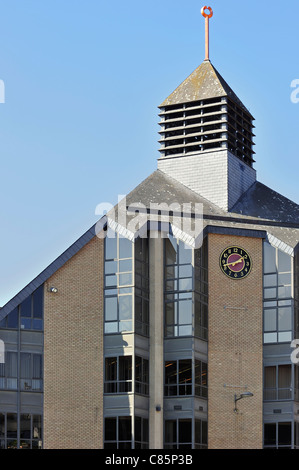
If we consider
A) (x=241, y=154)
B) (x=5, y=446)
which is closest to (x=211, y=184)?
(x=241, y=154)

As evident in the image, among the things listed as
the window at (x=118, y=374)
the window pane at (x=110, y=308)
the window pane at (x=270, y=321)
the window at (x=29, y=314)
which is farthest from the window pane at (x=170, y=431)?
the window at (x=29, y=314)

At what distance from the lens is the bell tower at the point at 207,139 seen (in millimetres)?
67312

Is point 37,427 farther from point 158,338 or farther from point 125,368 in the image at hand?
point 158,338

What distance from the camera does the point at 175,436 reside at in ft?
195

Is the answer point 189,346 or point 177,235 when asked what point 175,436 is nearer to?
point 189,346

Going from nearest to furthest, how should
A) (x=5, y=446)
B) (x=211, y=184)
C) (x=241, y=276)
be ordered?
(x=5, y=446) → (x=241, y=276) → (x=211, y=184)

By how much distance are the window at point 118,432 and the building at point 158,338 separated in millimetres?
55

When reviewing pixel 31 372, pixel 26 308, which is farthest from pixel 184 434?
pixel 26 308

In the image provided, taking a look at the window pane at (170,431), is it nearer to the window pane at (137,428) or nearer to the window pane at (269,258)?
the window pane at (137,428)

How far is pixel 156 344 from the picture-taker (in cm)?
6038

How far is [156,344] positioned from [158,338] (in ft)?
1.02

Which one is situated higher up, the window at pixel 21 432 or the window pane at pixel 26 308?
the window pane at pixel 26 308

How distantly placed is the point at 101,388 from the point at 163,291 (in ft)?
18.2

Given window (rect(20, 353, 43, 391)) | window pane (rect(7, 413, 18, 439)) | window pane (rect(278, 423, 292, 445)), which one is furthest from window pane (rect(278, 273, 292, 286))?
window pane (rect(7, 413, 18, 439))
